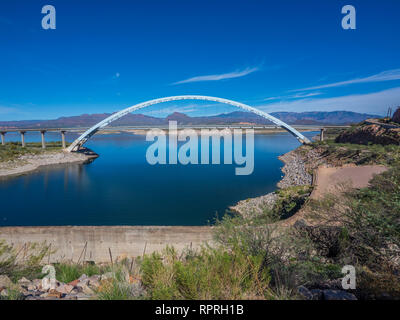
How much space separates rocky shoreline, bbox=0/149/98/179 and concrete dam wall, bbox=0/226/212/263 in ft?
65.4

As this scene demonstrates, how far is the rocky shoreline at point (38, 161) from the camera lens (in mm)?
24219

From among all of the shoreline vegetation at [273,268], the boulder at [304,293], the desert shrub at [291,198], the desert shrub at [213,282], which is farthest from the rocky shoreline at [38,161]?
the boulder at [304,293]

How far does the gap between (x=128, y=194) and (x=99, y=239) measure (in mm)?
9734

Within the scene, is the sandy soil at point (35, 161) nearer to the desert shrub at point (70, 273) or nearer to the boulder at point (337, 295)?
the desert shrub at point (70, 273)

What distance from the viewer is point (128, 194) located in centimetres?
1748

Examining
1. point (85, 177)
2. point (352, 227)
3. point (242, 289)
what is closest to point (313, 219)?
point (352, 227)

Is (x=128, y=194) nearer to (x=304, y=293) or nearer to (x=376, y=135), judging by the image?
(x=304, y=293)

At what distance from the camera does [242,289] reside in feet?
9.32

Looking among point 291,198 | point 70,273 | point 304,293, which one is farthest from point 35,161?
point 304,293

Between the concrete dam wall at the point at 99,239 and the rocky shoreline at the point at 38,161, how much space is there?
65.4 feet

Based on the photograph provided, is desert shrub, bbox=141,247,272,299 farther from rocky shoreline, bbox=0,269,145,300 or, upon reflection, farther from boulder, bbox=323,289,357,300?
rocky shoreline, bbox=0,269,145,300

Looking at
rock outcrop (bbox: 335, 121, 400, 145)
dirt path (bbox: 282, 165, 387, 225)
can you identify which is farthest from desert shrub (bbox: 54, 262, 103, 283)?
rock outcrop (bbox: 335, 121, 400, 145)
